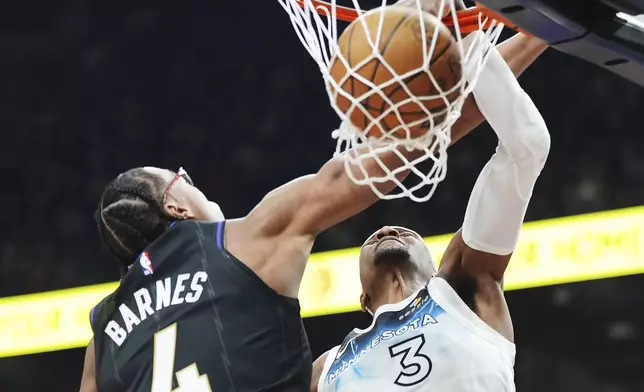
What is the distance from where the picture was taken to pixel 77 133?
5.77 m

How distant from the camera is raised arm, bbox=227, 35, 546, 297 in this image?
6.26ft

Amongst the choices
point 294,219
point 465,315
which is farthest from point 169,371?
point 465,315

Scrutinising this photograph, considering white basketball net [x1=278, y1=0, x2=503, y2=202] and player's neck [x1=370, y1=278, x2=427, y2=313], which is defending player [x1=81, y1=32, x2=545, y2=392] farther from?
player's neck [x1=370, y1=278, x2=427, y2=313]

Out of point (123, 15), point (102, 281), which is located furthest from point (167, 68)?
point (102, 281)

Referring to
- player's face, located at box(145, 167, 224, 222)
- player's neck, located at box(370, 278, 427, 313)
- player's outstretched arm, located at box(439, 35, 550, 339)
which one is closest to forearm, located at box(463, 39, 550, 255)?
player's outstretched arm, located at box(439, 35, 550, 339)

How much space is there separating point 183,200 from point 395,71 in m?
0.70

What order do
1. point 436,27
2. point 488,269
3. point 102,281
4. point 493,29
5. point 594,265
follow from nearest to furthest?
point 436,27
point 493,29
point 488,269
point 594,265
point 102,281

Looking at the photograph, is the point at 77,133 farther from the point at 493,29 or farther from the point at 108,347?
the point at 493,29

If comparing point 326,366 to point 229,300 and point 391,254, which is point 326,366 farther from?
point 229,300

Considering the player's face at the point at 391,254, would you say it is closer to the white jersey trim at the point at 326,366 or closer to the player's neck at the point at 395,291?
the player's neck at the point at 395,291

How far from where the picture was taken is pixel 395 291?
2662 mm

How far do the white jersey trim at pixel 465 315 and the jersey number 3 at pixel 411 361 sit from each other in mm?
99

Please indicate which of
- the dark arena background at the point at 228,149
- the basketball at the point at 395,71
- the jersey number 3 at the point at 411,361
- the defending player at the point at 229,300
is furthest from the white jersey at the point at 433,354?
the dark arena background at the point at 228,149

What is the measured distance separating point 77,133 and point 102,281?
93cm
